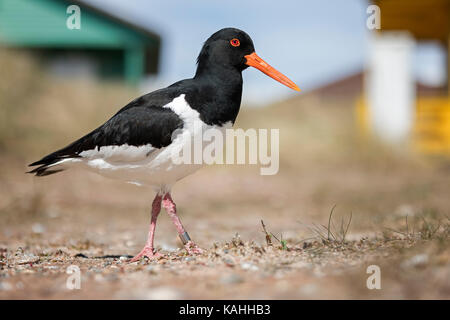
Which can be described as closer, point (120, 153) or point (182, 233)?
point (120, 153)

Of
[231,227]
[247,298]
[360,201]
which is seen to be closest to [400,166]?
[360,201]

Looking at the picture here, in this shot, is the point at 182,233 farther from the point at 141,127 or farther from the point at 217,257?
the point at 141,127

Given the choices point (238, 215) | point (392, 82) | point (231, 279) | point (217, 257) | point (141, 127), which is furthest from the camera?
point (392, 82)

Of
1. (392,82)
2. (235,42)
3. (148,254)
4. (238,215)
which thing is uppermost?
(392,82)

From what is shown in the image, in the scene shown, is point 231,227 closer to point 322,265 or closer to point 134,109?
point 134,109

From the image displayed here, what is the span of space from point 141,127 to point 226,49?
1.08m

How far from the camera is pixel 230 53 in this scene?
188 inches

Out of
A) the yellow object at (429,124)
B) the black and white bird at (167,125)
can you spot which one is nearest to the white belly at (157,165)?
the black and white bird at (167,125)

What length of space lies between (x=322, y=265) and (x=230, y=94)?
1.74 m

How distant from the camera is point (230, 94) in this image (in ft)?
14.8

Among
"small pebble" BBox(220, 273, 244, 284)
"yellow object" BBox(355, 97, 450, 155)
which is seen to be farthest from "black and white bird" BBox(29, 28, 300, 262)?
"yellow object" BBox(355, 97, 450, 155)

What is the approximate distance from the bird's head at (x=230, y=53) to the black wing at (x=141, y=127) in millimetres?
425

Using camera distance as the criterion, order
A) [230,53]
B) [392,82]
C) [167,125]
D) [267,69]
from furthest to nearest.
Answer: [392,82] → [267,69] → [230,53] → [167,125]

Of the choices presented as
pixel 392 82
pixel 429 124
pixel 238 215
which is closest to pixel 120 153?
pixel 238 215
